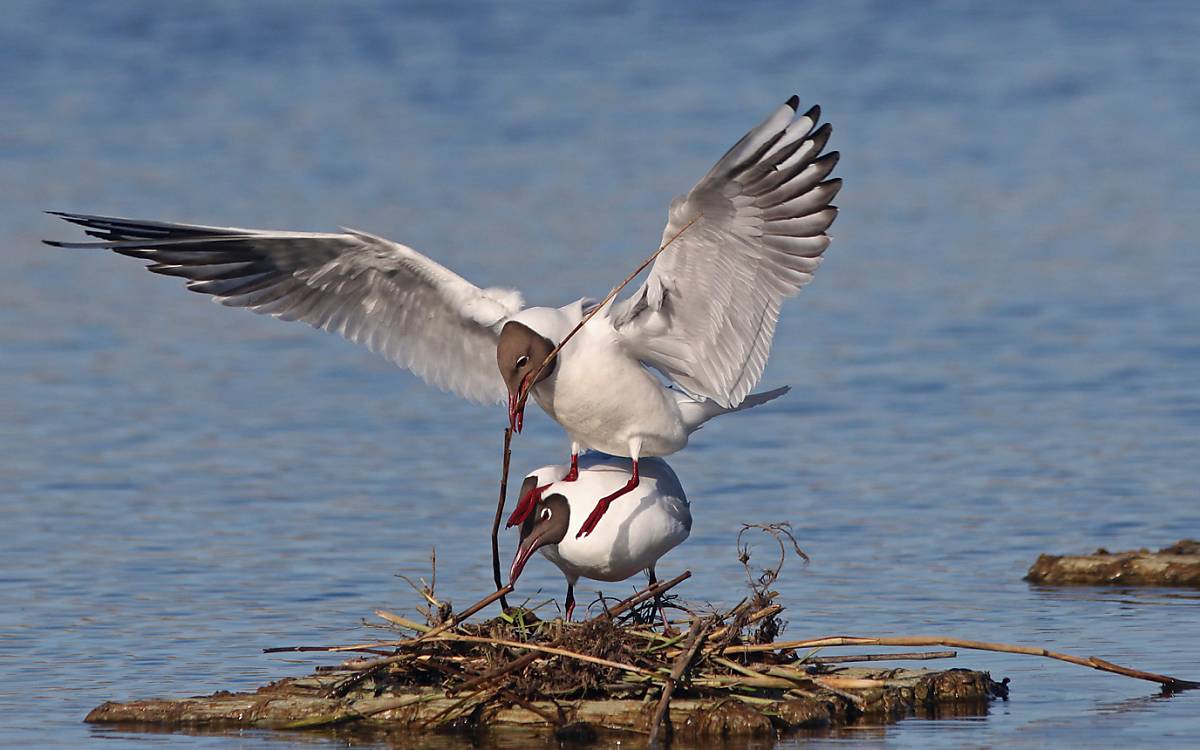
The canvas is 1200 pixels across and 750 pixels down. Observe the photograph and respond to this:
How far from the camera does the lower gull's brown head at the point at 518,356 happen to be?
25.5 feet

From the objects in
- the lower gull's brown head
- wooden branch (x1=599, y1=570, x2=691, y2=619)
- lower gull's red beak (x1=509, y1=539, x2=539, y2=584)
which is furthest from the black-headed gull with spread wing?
wooden branch (x1=599, y1=570, x2=691, y2=619)

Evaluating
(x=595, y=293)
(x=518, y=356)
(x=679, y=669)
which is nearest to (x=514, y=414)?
(x=518, y=356)

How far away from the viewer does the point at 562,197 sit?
20.2 m

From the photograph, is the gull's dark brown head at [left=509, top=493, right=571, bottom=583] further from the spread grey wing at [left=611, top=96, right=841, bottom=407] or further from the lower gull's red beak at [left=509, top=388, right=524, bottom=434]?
the spread grey wing at [left=611, top=96, right=841, bottom=407]

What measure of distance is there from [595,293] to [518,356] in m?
7.66

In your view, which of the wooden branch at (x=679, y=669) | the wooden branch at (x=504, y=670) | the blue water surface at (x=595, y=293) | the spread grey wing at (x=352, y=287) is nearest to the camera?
the wooden branch at (x=679, y=669)

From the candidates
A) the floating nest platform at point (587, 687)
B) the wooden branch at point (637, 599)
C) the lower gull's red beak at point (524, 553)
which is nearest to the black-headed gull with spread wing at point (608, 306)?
the lower gull's red beak at point (524, 553)

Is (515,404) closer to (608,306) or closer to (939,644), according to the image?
(608,306)

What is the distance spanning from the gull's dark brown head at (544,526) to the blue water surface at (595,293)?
98 centimetres

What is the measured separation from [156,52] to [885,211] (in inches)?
465

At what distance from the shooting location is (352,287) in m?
8.58

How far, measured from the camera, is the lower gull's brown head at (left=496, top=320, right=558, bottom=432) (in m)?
7.78

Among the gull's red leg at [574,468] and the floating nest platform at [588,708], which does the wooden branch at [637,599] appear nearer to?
the floating nest platform at [588,708]

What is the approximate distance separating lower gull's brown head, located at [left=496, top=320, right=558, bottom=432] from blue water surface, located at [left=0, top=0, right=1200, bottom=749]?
4.57 feet
